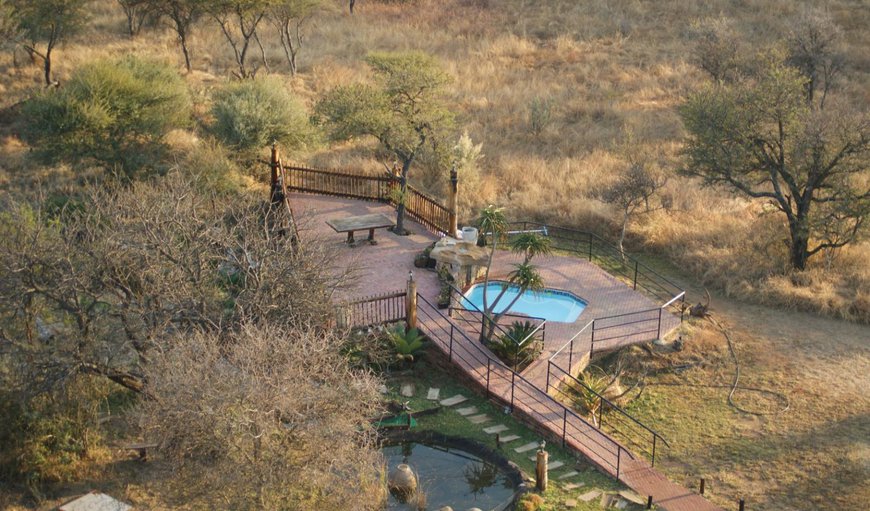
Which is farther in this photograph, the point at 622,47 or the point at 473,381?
the point at 622,47

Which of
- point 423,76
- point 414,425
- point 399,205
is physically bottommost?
point 414,425

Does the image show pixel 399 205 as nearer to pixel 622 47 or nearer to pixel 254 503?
pixel 254 503

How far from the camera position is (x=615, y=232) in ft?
91.5

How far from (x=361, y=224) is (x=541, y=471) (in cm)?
1062

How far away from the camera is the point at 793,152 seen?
978 inches

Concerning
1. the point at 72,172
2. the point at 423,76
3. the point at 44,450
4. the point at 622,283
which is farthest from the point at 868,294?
the point at 72,172

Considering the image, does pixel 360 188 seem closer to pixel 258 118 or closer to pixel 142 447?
pixel 258 118

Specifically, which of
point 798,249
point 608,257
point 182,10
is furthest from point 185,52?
point 798,249

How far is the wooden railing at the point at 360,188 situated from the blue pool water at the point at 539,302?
127 inches

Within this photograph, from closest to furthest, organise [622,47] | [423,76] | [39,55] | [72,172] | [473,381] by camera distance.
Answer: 1. [473,381]
2. [423,76]
3. [72,172]
4. [39,55]
5. [622,47]

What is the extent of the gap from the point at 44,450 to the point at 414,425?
6394 millimetres

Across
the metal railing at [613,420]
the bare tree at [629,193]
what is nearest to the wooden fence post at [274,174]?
the bare tree at [629,193]

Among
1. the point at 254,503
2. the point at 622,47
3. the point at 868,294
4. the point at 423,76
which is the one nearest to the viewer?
the point at 254,503

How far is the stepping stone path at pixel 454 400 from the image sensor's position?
18844mm
